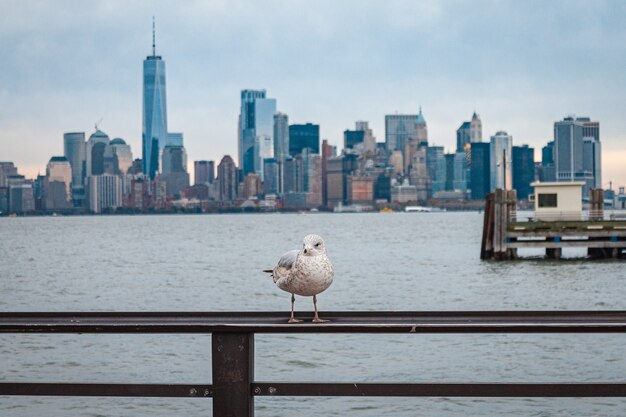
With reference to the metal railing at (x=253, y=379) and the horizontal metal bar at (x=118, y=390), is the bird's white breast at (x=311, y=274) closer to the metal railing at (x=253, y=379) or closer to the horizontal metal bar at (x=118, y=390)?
the metal railing at (x=253, y=379)

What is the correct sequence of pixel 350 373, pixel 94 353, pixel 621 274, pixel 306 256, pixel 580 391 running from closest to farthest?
pixel 580 391
pixel 306 256
pixel 350 373
pixel 94 353
pixel 621 274

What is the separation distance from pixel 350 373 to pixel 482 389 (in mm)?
15332

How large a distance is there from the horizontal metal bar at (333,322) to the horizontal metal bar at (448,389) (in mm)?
338

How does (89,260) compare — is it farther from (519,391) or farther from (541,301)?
(519,391)

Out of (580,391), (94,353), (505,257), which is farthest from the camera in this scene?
(505,257)

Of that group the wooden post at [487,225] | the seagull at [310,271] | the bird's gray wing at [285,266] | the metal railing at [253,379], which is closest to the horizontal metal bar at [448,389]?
the metal railing at [253,379]

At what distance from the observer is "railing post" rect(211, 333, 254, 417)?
5418mm

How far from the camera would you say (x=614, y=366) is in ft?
68.6

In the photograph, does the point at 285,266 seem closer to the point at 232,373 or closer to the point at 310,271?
the point at 310,271

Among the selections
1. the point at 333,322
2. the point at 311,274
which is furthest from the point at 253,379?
the point at 311,274

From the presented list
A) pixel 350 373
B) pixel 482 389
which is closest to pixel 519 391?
pixel 482 389

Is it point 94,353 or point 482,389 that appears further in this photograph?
point 94,353

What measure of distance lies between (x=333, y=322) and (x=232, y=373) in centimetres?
77

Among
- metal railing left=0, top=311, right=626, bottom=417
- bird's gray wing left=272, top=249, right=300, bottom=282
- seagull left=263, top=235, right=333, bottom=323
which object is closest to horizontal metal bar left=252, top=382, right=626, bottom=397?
metal railing left=0, top=311, right=626, bottom=417
